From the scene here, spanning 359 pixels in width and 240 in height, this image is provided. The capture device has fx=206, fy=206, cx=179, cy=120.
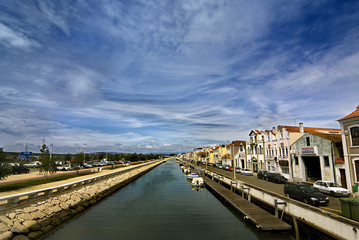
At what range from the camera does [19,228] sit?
17562mm

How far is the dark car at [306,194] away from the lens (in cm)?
2040

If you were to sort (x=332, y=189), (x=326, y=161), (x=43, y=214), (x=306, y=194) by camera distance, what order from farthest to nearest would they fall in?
1. (x=326, y=161)
2. (x=332, y=189)
3. (x=306, y=194)
4. (x=43, y=214)

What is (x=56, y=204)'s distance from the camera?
80.8ft

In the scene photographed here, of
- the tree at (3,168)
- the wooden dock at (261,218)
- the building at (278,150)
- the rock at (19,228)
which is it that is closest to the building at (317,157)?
the building at (278,150)

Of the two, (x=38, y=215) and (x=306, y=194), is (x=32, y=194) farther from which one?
(x=306, y=194)

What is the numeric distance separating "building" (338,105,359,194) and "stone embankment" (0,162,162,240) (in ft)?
119

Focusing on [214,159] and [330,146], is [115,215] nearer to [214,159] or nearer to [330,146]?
[330,146]

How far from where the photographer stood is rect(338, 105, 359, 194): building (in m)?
26.9

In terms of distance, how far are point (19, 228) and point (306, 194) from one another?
89.3ft

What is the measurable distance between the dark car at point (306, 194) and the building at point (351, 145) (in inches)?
362

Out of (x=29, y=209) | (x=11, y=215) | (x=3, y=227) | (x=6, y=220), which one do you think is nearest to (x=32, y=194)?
(x=29, y=209)

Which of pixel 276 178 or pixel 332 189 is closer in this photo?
pixel 332 189

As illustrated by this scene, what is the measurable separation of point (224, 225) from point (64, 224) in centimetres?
1746

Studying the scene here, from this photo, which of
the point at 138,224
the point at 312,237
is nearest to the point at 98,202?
the point at 138,224
